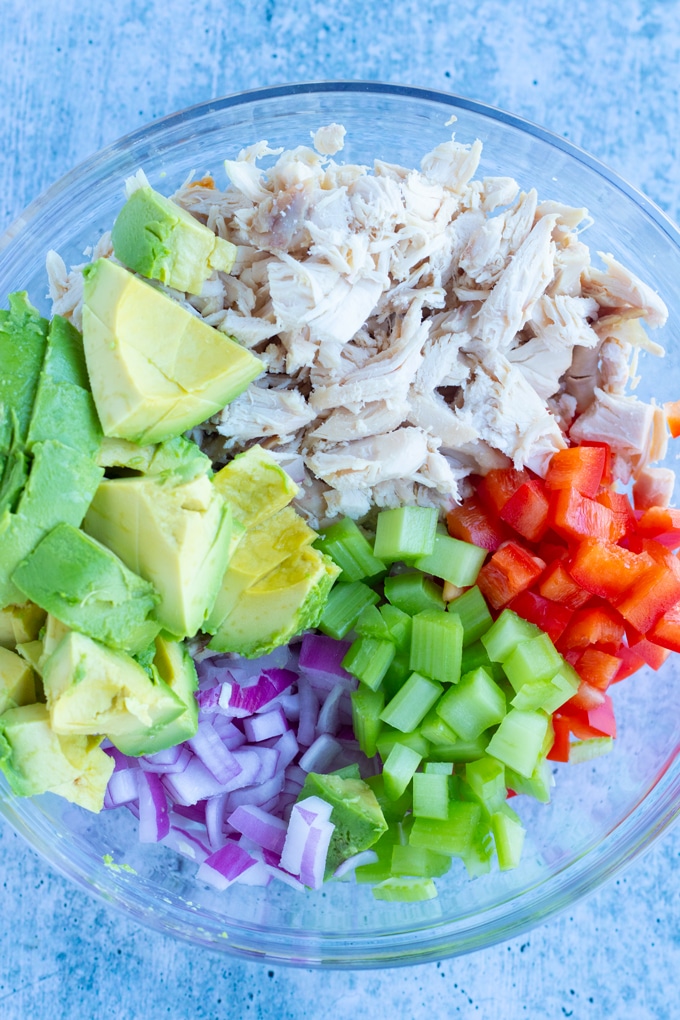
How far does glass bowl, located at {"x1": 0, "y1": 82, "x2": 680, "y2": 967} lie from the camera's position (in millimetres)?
1924

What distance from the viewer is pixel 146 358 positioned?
4.83 feet

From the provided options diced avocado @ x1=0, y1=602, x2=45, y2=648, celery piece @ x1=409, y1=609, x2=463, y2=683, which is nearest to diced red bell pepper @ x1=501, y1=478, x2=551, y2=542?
celery piece @ x1=409, y1=609, x2=463, y2=683

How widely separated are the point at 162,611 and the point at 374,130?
135 cm

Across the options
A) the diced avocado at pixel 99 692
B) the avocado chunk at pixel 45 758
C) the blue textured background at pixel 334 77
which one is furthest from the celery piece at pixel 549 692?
the avocado chunk at pixel 45 758

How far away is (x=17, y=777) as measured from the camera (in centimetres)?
152

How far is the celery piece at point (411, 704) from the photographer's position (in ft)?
5.82

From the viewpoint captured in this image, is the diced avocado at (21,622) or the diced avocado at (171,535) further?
the diced avocado at (21,622)

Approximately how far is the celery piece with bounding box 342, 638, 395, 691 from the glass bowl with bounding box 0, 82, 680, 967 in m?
0.57

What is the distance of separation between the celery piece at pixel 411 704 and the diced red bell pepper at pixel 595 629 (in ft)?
1.08

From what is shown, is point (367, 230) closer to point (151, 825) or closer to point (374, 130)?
point (374, 130)

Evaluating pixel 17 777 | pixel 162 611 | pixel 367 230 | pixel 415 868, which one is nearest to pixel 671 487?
pixel 367 230

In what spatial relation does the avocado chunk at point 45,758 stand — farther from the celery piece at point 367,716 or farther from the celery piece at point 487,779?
the celery piece at point 487,779

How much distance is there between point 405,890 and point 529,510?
0.89 m

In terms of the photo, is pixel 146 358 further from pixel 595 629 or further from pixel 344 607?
pixel 595 629
